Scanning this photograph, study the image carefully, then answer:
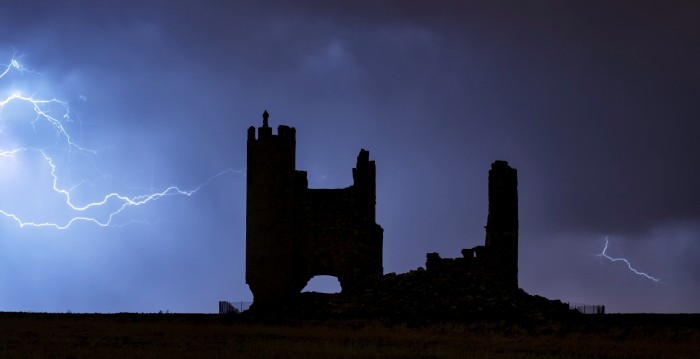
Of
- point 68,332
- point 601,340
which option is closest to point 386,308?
point 601,340

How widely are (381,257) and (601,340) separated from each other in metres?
15.7

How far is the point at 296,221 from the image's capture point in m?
44.0

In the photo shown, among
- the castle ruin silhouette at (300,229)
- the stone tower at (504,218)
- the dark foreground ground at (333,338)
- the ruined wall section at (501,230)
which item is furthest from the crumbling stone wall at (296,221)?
the stone tower at (504,218)

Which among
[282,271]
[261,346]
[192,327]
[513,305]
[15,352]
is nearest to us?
[15,352]

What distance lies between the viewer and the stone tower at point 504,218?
4644cm

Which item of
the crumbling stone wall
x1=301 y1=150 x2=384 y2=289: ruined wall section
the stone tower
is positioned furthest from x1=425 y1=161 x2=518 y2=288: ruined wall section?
the crumbling stone wall

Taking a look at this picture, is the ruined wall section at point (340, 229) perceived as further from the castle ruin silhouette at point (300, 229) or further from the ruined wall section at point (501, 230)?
the ruined wall section at point (501, 230)

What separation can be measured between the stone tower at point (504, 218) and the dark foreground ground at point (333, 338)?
10.2 metres

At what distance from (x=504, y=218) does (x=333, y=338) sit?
17770 mm

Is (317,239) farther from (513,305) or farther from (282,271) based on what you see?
(513,305)

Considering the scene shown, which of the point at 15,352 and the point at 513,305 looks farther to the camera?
the point at 513,305

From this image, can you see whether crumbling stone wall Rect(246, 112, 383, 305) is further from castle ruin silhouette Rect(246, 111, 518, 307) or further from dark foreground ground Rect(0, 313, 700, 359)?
dark foreground ground Rect(0, 313, 700, 359)

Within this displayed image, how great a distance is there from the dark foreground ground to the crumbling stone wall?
4932 mm

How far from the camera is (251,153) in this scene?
4428cm
